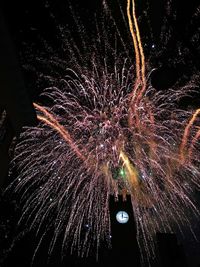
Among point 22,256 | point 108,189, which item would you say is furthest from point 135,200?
point 22,256

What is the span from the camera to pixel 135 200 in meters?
12.4

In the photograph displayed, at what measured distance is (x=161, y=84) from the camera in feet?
19.1

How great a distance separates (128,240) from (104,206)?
150 inches

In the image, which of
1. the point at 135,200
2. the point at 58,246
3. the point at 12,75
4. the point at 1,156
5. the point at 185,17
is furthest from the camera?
the point at 58,246

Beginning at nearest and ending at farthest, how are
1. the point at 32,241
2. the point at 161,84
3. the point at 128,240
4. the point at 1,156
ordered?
the point at 161,84, the point at 128,240, the point at 1,156, the point at 32,241

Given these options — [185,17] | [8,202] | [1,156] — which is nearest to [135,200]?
[1,156]

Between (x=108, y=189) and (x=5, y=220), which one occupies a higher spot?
(x=5, y=220)

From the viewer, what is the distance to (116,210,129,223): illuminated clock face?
9.09m

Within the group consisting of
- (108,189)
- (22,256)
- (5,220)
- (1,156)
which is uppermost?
(5,220)

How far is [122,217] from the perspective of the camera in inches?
358

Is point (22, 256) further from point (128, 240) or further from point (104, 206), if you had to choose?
point (128, 240)

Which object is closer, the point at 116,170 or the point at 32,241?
the point at 116,170

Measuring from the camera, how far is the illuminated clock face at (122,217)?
9.09 meters

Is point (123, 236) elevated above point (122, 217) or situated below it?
below
